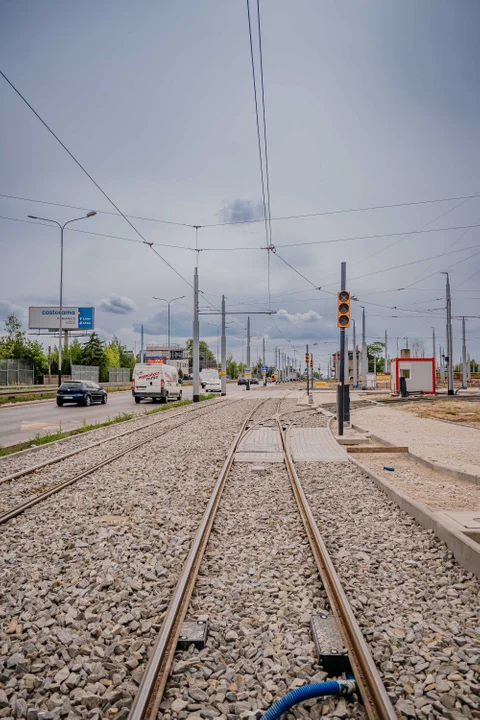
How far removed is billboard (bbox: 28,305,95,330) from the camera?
7219cm

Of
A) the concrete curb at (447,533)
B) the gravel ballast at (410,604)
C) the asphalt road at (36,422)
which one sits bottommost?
the asphalt road at (36,422)

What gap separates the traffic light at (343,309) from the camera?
1471cm

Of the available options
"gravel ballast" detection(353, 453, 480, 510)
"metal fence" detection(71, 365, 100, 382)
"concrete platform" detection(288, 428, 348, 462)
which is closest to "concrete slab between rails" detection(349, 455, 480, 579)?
"gravel ballast" detection(353, 453, 480, 510)

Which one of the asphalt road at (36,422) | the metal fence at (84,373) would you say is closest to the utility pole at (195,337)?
the asphalt road at (36,422)

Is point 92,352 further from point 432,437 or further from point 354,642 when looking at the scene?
point 354,642

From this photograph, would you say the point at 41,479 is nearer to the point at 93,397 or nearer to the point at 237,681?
the point at 237,681

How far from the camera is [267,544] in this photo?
540cm

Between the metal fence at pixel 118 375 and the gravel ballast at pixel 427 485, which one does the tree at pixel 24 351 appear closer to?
the metal fence at pixel 118 375

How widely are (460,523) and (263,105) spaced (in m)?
9.98

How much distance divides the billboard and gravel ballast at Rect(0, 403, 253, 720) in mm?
67004

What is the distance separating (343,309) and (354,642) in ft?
39.5

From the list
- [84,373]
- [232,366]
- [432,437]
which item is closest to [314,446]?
[432,437]

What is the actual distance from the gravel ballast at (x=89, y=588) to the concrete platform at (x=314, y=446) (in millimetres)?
3306

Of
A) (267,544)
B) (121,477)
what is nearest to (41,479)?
(121,477)
